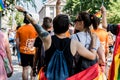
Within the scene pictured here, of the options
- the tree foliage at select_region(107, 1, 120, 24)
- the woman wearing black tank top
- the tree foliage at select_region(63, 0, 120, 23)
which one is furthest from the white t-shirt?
the tree foliage at select_region(107, 1, 120, 24)

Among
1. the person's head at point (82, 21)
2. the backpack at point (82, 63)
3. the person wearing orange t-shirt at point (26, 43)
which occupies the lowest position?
the person wearing orange t-shirt at point (26, 43)

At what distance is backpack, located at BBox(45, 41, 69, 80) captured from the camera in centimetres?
545

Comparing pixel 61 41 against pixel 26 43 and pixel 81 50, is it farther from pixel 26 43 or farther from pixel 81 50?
pixel 26 43

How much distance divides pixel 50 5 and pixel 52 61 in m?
141

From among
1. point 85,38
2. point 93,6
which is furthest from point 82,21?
point 93,6

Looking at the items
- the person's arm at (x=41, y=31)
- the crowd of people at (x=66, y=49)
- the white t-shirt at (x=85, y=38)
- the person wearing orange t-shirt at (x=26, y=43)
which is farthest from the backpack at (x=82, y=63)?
the person wearing orange t-shirt at (x=26, y=43)

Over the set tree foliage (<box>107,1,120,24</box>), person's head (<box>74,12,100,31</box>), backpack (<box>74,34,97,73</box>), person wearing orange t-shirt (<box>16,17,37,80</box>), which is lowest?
tree foliage (<box>107,1,120,24</box>)

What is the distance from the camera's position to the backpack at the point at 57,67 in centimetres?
545

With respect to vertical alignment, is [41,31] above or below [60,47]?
above

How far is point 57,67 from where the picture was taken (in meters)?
5.47

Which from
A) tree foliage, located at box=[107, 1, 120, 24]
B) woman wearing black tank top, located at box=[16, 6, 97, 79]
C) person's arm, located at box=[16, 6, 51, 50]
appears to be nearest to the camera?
person's arm, located at box=[16, 6, 51, 50]

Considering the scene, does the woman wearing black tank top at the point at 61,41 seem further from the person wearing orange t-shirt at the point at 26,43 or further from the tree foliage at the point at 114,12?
the tree foliage at the point at 114,12

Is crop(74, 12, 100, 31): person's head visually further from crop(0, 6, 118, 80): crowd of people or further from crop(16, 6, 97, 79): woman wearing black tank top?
crop(16, 6, 97, 79): woman wearing black tank top

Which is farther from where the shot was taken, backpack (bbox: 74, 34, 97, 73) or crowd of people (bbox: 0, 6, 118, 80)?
backpack (bbox: 74, 34, 97, 73)
